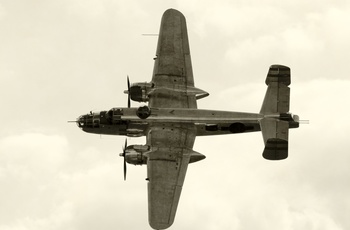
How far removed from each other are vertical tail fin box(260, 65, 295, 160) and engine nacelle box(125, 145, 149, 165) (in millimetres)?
9079

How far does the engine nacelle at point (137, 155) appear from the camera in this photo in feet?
220

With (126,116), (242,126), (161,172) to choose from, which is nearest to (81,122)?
(126,116)

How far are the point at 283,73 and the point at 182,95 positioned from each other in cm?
816

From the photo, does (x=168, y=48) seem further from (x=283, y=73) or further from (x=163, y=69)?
(x=283, y=73)

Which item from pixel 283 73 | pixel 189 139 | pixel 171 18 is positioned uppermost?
pixel 171 18

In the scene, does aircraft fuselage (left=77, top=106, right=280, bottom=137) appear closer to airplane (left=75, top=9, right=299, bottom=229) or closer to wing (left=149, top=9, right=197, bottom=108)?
airplane (left=75, top=9, right=299, bottom=229)

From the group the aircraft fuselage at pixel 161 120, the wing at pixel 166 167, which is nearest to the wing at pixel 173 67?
the aircraft fuselage at pixel 161 120

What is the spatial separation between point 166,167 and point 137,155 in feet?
8.16

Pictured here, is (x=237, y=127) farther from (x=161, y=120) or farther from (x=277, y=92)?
(x=161, y=120)

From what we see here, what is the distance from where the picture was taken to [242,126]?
228 feet

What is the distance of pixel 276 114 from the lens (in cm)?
6800

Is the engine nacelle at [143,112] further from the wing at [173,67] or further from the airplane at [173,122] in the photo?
the wing at [173,67]

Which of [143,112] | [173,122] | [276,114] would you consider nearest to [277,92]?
[276,114]

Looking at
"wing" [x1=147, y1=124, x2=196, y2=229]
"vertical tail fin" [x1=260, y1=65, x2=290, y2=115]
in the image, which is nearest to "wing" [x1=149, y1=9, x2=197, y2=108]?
"wing" [x1=147, y1=124, x2=196, y2=229]
